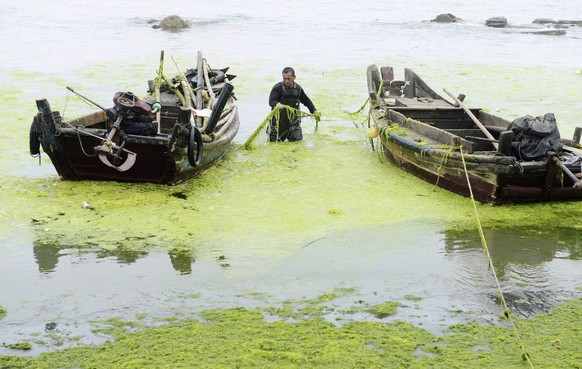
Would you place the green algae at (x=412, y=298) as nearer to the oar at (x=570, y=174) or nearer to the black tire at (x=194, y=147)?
the oar at (x=570, y=174)

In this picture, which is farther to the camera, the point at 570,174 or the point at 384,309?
the point at 570,174

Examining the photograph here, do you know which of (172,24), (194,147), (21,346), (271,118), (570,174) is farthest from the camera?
(172,24)

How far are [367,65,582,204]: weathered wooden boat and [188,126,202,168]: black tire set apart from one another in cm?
271

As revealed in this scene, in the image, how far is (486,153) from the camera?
28.5 feet

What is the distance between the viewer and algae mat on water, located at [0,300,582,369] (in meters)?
5.11

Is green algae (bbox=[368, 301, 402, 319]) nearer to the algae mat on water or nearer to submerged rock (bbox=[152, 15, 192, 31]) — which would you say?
the algae mat on water

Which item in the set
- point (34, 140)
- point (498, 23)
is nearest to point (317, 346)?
point (34, 140)

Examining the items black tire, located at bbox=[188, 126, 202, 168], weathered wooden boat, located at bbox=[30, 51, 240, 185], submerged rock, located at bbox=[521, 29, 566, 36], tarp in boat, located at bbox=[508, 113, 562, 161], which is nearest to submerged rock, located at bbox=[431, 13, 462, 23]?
submerged rock, located at bbox=[521, 29, 566, 36]

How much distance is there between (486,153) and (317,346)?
167 inches

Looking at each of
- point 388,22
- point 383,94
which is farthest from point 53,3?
point 383,94

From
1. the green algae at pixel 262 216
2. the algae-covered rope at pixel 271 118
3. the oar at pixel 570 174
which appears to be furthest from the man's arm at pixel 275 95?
the oar at pixel 570 174

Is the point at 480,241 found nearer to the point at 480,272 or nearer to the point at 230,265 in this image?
the point at 480,272

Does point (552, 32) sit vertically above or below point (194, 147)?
above

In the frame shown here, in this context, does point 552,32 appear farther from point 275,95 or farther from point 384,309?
point 384,309
